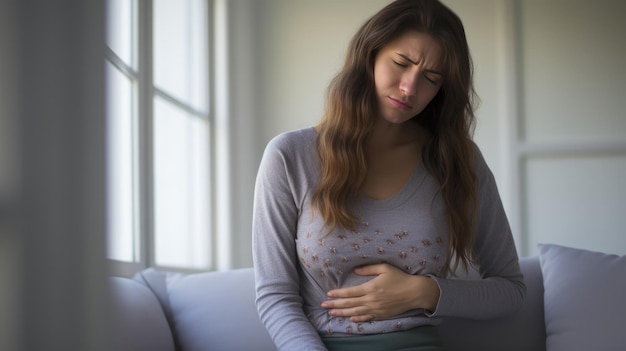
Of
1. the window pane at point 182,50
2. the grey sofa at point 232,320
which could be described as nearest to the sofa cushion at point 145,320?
the grey sofa at point 232,320

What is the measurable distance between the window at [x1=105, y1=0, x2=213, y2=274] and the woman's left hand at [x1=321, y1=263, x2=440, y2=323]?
0.52 m

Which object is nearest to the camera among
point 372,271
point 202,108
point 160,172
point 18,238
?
point 18,238

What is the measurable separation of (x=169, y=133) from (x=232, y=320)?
34.4 inches

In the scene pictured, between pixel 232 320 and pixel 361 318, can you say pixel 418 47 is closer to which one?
pixel 361 318

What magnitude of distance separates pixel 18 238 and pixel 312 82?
305 centimetres

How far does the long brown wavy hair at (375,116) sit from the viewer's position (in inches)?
58.4

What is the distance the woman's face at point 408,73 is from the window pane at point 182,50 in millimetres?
1036

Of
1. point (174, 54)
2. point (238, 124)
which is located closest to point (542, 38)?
point (238, 124)

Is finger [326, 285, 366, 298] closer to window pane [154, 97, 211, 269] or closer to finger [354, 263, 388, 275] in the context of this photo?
finger [354, 263, 388, 275]

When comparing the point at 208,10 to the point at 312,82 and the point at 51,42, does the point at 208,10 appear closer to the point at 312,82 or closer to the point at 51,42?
the point at 312,82

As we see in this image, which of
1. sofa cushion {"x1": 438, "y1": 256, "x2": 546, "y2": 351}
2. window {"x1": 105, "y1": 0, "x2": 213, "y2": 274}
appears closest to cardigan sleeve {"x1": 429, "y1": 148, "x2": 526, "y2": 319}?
sofa cushion {"x1": 438, "y1": 256, "x2": 546, "y2": 351}

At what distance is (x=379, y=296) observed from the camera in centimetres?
141

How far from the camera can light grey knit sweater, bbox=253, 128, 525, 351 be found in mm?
1432

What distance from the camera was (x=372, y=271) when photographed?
145 cm
